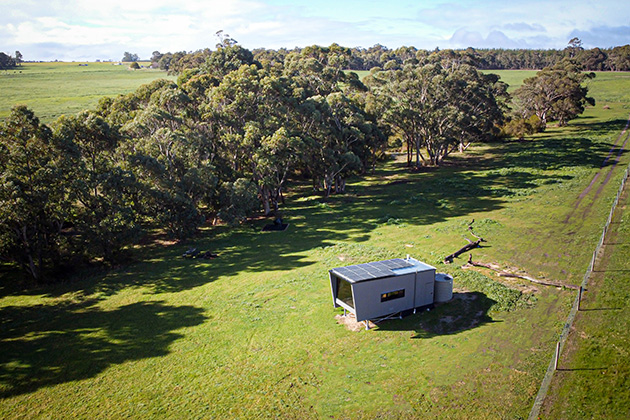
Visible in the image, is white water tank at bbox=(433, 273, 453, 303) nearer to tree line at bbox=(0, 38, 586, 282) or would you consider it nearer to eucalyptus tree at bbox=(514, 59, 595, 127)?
tree line at bbox=(0, 38, 586, 282)

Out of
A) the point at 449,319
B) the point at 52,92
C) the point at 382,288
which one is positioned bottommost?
the point at 449,319

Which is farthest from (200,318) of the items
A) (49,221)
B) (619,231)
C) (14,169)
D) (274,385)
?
(619,231)

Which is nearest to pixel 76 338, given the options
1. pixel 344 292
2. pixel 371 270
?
pixel 344 292

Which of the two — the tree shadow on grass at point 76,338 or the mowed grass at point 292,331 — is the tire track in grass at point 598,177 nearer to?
the mowed grass at point 292,331

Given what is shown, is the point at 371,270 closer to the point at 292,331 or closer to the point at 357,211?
the point at 292,331

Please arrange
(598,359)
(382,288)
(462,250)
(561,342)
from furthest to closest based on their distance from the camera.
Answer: (462,250) → (382,288) → (561,342) → (598,359)

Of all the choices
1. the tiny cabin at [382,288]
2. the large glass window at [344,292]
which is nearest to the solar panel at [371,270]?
the tiny cabin at [382,288]

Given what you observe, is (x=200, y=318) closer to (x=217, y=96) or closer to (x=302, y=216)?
(x=302, y=216)
